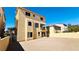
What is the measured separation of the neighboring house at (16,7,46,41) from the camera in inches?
250

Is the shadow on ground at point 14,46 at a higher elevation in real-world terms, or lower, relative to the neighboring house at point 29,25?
lower

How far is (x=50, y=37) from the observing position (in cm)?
733

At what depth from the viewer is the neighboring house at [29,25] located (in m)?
6.35

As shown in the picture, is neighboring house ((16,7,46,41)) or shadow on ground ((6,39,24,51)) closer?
shadow on ground ((6,39,24,51))

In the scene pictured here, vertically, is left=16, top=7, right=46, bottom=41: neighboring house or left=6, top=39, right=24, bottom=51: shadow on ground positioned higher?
left=16, top=7, right=46, bottom=41: neighboring house

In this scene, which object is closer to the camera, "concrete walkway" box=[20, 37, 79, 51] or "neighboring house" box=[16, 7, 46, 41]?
"concrete walkway" box=[20, 37, 79, 51]

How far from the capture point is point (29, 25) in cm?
699

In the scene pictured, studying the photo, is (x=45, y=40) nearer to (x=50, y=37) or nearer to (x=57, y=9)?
(x=50, y=37)

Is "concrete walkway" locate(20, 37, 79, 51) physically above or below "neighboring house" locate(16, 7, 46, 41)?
below

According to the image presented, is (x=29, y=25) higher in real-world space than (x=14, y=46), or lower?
higher

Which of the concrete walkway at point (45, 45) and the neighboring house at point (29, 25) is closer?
the concrete walkway at point (45, 45)

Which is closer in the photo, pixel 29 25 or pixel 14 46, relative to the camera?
pixel 14 46
